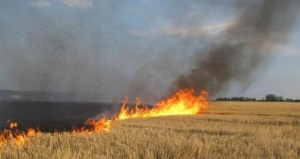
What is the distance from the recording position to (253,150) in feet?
42.1

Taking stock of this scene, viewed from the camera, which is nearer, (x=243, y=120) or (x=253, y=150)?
(x=253, y=150)

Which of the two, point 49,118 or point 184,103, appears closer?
point 184,103

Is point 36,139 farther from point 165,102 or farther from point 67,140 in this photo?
point 165,102

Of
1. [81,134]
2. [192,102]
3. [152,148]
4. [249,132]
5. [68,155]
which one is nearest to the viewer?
[68,155]

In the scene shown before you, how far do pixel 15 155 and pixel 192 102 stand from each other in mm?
36240

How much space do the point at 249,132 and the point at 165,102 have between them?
2746 cm

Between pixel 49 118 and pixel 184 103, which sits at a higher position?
pixel 184 103

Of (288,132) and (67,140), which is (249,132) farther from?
(67,140)

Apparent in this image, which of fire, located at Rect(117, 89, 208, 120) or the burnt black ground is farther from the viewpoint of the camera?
the burnt black ground

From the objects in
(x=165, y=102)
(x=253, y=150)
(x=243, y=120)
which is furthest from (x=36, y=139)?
(x=165, y=102)

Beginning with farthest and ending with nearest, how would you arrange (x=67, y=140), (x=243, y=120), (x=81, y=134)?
(x=243, y=120) < (x=81, y=134) < (x=67, y=140)

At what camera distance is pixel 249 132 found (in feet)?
65.1

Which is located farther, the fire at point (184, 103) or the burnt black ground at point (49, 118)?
the burnt black ground at point (49, 118)

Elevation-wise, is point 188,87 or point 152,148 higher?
point 188,87
